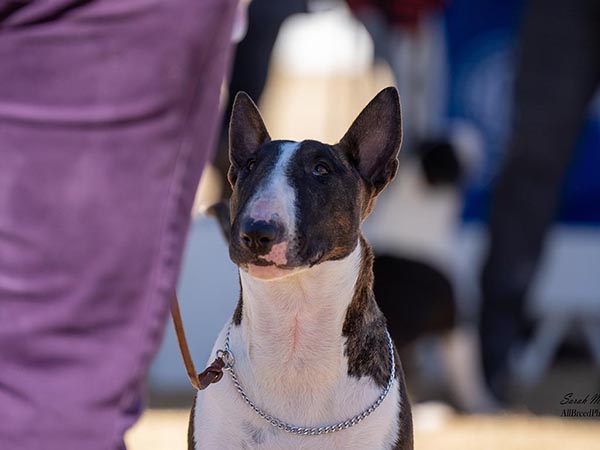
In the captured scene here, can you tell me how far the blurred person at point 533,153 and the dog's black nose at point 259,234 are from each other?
9.96ft

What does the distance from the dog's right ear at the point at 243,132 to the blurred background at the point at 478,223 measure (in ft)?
3.40

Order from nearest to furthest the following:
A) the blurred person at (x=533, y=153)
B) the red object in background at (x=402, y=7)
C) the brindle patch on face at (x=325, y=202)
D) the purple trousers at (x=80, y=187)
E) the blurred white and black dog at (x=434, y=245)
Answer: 1. the purple trousers at (x=80, y=187)
2. the brindle patch on face at (x=325, y=202)
3. the blurred person at (x=533, y=153)
4. the blurred white and black dog at (x=434, y=245)
5. the red object in background at (x=402, y=7)

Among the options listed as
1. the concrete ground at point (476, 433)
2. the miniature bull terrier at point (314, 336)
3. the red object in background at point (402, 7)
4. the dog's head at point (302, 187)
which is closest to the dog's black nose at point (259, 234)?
the dog's head at point (302, 187)

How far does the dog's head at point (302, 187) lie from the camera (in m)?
2.00

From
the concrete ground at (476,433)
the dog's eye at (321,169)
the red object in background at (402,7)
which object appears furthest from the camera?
the red object in background at (402,7)

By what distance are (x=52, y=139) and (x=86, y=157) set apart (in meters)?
0.05

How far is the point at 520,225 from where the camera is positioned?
4.93 metres

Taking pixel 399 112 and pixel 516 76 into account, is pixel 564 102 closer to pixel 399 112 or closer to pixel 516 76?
pixel 516 76

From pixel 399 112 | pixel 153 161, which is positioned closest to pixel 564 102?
pixel 399 112

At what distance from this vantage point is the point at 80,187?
1504 millimetres

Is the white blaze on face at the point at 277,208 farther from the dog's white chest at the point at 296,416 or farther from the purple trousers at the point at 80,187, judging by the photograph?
the purple trousers at the point at 80,187

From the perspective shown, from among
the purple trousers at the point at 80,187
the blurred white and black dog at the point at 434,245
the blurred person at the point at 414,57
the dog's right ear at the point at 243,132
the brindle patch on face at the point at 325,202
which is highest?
the purple trousers at the point at 80,187

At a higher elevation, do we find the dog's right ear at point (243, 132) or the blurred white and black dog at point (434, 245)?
the dog's right ear at point (243, 132)

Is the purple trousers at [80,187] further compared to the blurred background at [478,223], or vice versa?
the blurred background at [478,223]
